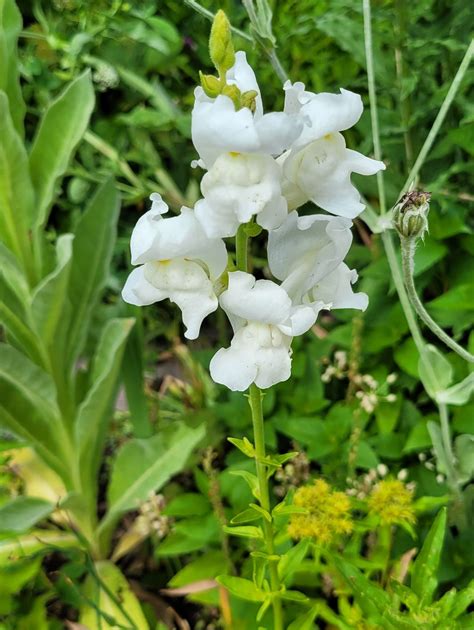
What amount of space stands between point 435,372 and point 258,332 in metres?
0.39

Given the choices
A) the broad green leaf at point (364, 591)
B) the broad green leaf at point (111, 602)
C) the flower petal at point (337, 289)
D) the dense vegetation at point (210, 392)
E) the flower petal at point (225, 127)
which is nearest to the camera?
the flower petal at point (225, 127)

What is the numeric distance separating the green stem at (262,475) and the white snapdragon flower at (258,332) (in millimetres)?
46

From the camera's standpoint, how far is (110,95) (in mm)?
Result: 1498

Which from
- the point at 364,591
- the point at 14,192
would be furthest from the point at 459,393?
the point at 14,192

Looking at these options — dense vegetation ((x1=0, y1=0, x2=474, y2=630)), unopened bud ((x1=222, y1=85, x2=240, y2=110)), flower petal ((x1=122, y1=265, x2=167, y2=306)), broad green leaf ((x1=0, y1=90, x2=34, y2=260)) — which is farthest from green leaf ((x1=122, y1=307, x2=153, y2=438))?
unopened bud ((x1=222, y1=85, x2=240, y2=110))

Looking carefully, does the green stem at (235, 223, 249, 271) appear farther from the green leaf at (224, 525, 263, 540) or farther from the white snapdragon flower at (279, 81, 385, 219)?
the green leaf at (224, 525, 263, 540)

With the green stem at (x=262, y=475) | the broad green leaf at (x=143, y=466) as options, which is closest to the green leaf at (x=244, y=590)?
the green stem at (x=262, y=475)

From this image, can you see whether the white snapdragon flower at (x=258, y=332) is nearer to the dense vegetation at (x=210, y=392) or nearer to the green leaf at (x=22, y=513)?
the dense vegetation at (x=210, y=392)

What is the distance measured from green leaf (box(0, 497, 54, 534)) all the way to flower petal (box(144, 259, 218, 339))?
1.93 ft

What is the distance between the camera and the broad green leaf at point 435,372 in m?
0.81

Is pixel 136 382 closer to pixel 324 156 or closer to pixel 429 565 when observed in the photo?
pixel 429 565

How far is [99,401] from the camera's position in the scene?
1041 mm

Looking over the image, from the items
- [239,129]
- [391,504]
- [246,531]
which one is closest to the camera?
[239,129]

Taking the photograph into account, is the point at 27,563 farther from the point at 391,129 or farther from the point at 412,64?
the point at 412,64
